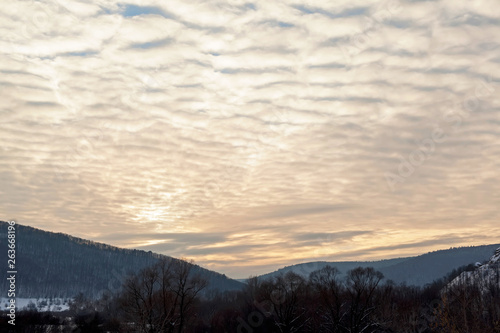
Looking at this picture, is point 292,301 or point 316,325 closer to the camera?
point 292,301

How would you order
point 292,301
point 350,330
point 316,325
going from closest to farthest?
point 350,330 → point 292,301 → point 316,325

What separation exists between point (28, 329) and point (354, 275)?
80670 millimetres

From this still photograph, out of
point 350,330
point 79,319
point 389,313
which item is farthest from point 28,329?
point 389,313

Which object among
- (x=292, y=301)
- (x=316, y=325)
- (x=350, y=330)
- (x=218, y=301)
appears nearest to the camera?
(x=350, y=330)

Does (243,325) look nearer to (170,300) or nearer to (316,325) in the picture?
(316,325)

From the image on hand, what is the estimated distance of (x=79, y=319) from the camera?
410 ft

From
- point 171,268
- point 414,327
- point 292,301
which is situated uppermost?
point 171,268

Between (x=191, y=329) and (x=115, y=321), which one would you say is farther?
(x=191, y=329)

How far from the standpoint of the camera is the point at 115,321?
111875 mm

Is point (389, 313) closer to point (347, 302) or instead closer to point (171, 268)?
point (347, 302)

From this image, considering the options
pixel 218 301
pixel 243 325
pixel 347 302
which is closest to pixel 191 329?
pixel 243 325

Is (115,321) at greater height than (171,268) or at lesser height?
lesser

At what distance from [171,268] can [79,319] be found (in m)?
46.0

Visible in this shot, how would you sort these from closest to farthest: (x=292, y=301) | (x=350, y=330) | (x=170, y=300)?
(x=170, y=300) < (x=350, y=330) < (x=292, y=301)
